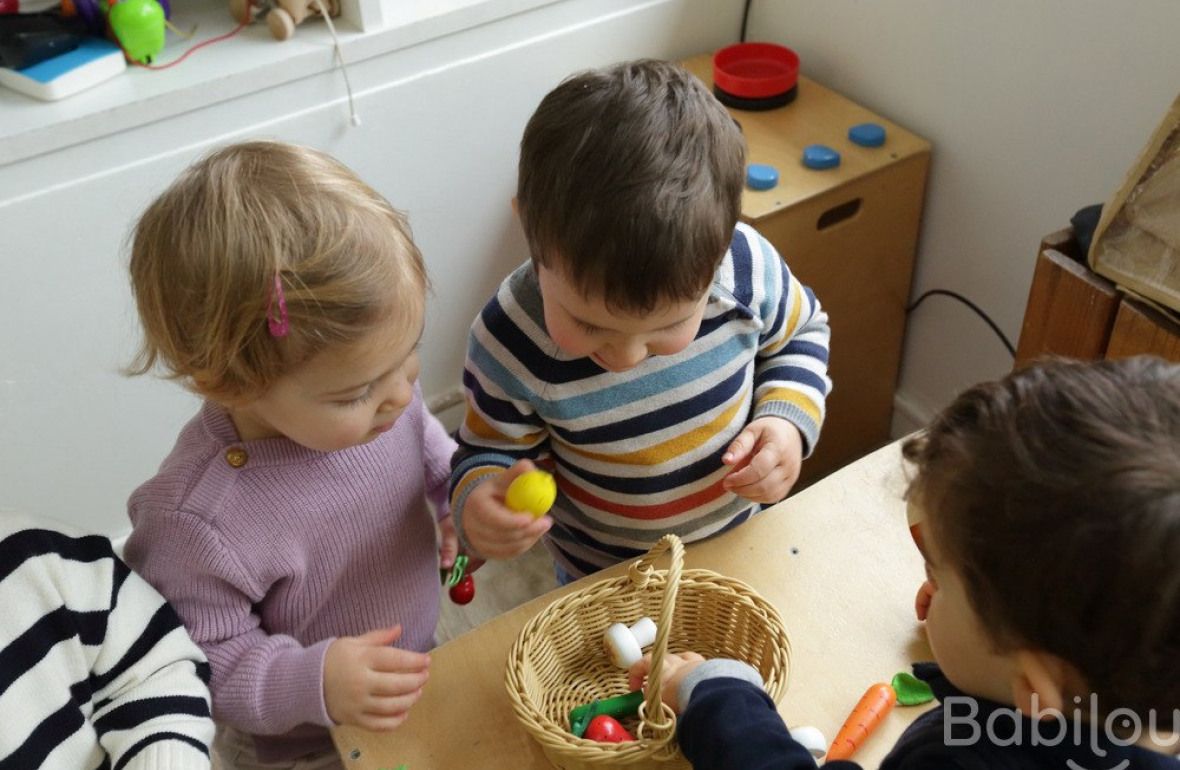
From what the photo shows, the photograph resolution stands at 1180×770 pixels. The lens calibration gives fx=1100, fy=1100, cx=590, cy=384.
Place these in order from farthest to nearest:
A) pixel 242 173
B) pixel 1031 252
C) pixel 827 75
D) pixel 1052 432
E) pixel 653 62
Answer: pixel 827 75 < pixel 1031 252 < pixel 653 62 < pixel 242 173 < pixel 1052 432

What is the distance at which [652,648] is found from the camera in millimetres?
837

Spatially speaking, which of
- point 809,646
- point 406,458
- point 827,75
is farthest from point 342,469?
point 827,75

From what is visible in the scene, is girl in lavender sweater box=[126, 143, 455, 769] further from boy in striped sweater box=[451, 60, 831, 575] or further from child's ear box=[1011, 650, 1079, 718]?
child's ear box=[1011, 650, 1079, 718]

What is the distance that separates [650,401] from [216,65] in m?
0.83

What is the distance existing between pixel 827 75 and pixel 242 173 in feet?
4.06

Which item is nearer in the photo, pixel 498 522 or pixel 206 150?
pixel 498 522

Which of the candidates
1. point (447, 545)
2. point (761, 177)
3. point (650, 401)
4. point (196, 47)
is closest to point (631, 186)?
point (650, 401)

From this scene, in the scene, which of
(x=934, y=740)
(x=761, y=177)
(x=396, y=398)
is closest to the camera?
(x=934, y=740)

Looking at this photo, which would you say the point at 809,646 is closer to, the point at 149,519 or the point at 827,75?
the point at 149,519

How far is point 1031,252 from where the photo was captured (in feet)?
5.11

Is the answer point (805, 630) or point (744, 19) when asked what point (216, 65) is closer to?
point (744, 19)

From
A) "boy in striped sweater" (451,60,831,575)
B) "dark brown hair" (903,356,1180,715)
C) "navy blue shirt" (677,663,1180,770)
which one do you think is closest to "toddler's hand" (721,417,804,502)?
"boy in striped sweater" (451,60,831,575)

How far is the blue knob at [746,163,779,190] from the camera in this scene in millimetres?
1555

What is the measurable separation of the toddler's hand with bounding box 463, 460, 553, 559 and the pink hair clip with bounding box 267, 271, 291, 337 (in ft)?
0.78
